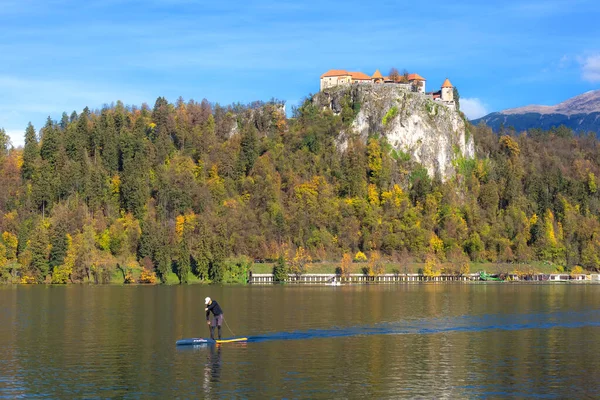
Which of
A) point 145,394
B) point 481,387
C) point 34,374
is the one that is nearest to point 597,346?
point 481,387

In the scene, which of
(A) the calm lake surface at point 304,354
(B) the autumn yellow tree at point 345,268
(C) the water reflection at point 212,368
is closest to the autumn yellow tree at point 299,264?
(B) the autumn yellow tree at point 345,268

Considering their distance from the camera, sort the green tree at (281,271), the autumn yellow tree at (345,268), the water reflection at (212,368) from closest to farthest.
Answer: the water reflection at (212,368) → the green tree at (281,271) → the autumn yellow tree at (345,268)

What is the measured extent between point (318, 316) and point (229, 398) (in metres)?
42.9

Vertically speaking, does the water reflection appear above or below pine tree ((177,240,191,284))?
below

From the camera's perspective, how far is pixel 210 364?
165 ft

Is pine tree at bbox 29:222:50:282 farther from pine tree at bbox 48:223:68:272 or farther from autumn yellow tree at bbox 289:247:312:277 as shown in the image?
autumn yellow tree at bbox 289:247:312:277

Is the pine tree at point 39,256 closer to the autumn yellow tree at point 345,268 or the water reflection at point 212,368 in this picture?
the autumn yellow tree at point 345,268

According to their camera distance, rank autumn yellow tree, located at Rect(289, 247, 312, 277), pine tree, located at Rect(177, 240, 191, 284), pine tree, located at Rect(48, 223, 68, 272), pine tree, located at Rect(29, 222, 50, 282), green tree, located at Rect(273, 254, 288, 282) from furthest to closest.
→ autumn yellow tree, located at Rect(289, 247, 312, 277)
green tree, located at Rect(273, 254, 288, 282)
pine tree, located at Rect(177, 240, 191, 284)
pine tree, located at Rect(48, 223, 68, 272)
pine tree, located at Rect(29, 222, 50, 282)

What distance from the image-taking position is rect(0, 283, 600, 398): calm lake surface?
42750 mm

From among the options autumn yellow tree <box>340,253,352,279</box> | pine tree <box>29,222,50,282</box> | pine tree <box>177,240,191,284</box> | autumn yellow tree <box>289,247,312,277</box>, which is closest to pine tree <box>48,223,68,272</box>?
pine tree <box>29,222,50,282</box>

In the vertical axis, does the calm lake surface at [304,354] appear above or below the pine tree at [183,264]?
below

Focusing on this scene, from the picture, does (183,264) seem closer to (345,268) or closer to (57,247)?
(57,247)

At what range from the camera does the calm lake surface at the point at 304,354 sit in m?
42.8

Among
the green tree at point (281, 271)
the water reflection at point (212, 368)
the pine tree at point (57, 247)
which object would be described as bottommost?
the water reflection at point (212, 368)
